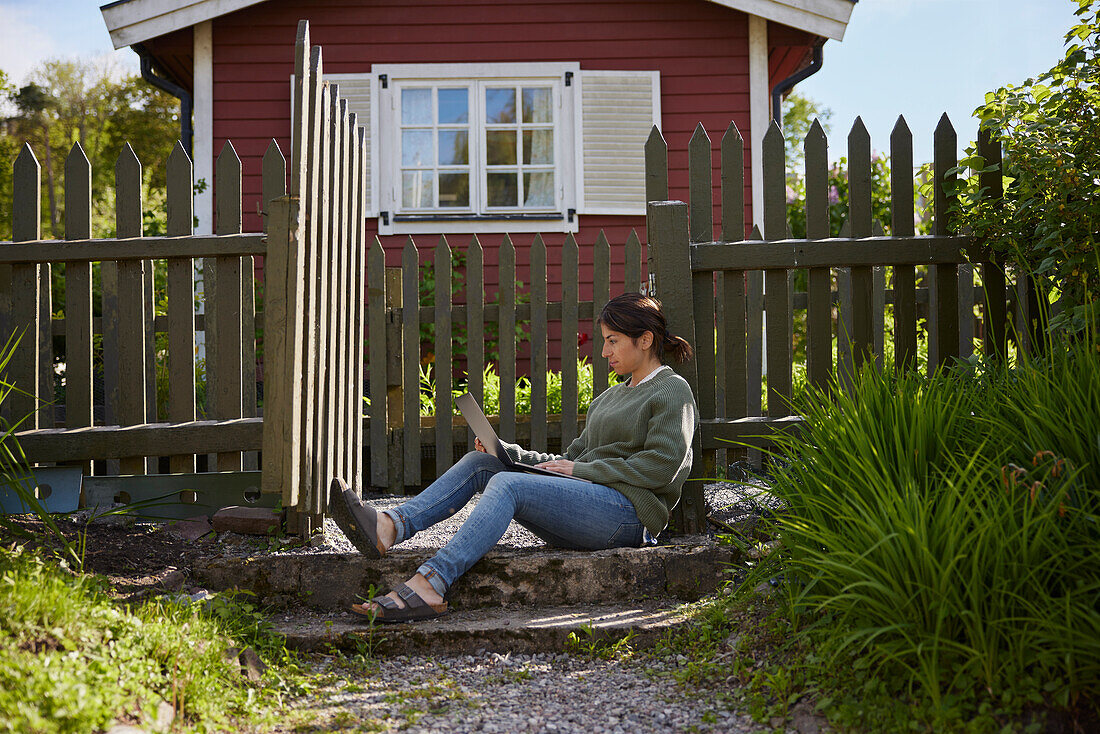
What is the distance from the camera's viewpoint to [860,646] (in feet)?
7.14

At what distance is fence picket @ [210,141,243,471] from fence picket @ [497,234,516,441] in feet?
4.84

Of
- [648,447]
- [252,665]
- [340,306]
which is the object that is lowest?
[252,665]

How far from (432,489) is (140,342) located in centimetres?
172

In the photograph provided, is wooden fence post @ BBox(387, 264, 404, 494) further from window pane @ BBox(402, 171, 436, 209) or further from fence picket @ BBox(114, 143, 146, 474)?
window pane @ BBox(402, 171, 436, 209)

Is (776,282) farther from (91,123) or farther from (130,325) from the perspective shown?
(91,123)

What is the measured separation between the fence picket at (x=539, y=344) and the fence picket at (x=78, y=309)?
88.1 inches

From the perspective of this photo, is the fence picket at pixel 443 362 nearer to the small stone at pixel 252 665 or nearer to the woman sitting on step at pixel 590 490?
the woman sitting on step at pixel 590 490

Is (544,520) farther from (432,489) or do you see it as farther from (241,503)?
(241,503)

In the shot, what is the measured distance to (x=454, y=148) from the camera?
829 cm

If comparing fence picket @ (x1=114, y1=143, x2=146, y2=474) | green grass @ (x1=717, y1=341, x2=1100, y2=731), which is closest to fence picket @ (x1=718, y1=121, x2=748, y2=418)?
green grass @ (x1=717, y1=341, x2=1100, y2=731)

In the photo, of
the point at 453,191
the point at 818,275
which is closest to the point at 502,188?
the point at 453,191

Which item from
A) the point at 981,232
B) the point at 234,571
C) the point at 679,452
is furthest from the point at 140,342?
the point at 981,232

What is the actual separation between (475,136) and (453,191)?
53 centimetres

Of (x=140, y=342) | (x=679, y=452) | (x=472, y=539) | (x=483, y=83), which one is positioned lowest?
(x=472, y=539)
